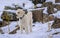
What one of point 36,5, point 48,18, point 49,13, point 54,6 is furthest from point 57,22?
point 36,5

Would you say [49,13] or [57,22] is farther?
[49,13]

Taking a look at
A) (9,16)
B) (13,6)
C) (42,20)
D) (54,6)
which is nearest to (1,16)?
(9,16)

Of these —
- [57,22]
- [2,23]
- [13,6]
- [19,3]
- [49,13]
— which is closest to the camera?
[57,22]

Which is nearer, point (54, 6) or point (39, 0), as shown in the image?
point (54, 6)

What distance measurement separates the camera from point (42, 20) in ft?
25.9

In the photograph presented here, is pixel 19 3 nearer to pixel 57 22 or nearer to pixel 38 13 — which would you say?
pixel 38 13

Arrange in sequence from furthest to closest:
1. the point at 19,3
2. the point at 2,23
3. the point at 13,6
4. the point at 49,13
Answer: the point at 19,3, the point at 13,6, the point at 49,13, the point at 2,23

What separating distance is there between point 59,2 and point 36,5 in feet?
3.26

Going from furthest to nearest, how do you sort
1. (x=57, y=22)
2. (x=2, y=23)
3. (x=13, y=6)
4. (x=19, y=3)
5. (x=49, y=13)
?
(x=19, y=3) < (x=13, y=6) < (x=49, y=13) < (x=2, y=23) < (x=57, y=22)

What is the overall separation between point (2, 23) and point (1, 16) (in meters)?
0.51

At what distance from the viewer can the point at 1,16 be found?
26.3 feet

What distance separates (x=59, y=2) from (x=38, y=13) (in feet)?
4.95

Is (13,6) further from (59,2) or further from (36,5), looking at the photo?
(59,2)

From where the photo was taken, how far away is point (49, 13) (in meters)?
8.17
